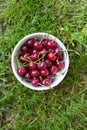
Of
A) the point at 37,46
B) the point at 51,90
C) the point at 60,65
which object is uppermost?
the point at 37,46

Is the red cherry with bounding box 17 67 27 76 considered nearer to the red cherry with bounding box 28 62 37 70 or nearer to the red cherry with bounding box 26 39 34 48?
the red cherry with bounding box 28 62 37 70

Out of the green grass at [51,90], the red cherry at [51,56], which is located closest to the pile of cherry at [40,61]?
the red cherry at [51,56]

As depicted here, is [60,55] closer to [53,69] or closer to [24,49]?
[53,69]

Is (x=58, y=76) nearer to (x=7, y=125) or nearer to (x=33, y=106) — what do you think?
(x=33, y=106)

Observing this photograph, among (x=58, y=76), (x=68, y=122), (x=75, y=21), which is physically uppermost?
(x=75, y=21)

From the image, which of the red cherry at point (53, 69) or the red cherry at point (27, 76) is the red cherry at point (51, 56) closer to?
the red cherry at point (53, 69)

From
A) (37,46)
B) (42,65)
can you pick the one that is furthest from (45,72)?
(37,46)

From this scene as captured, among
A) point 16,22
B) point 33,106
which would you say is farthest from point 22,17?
point 33,106

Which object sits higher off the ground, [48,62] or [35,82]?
[48,62]
